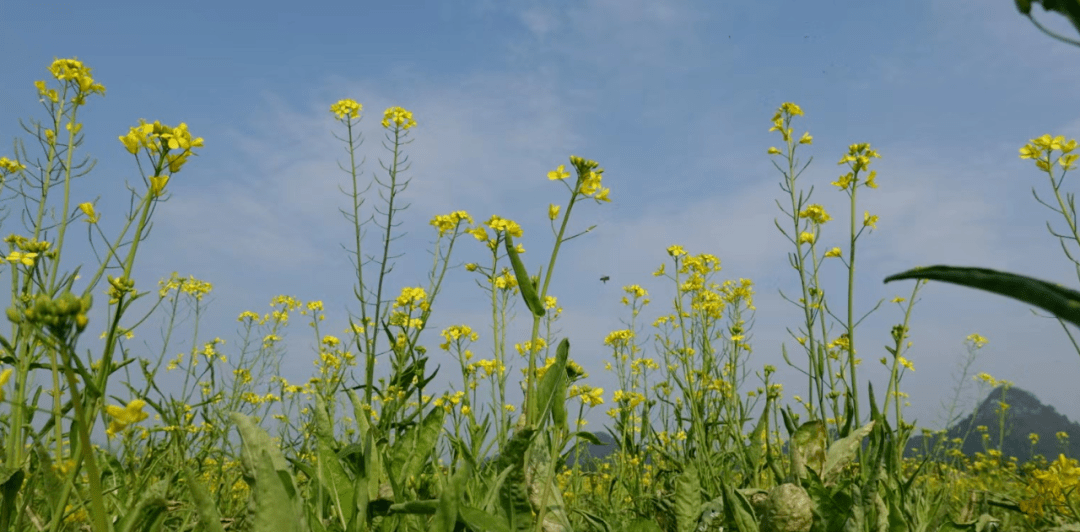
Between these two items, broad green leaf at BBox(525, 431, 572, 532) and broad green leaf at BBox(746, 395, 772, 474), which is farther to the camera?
broad green leaf at BBox(746, 395, 772, 474)

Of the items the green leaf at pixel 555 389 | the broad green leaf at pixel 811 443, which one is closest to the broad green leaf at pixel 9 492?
the green leaf at pixel 555 389

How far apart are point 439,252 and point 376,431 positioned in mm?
1251

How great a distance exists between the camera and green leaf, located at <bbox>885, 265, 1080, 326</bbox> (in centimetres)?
44

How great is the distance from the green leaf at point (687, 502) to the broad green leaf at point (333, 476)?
790 mm

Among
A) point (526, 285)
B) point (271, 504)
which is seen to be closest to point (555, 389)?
point (526, 285)

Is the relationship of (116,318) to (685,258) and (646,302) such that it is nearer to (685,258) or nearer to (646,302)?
(685,258)

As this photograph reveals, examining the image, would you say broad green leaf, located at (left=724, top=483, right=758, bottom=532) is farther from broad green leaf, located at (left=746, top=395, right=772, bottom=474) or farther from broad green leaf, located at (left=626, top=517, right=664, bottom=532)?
broad green leaf, located at (left=746, top=395, right=772, bottom=474)

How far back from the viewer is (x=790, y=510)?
55.9 inches

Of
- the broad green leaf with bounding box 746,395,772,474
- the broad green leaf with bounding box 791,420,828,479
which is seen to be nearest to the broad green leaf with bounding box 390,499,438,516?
the broad green leaf with bounding box 791,420,828,479

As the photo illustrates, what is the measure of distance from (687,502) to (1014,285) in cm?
133

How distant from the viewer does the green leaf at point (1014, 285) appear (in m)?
0.44

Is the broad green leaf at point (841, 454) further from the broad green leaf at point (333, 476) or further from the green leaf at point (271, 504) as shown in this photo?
the green leaf at point (271, 504)

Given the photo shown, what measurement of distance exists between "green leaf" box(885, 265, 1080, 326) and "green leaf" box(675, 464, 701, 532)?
1236 millimetres

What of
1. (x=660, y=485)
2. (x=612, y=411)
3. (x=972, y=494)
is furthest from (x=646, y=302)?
(x=972, y=494)
